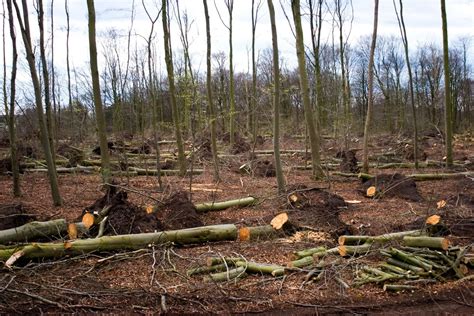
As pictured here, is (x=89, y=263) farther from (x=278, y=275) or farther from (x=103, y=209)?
(x=278, y=275)

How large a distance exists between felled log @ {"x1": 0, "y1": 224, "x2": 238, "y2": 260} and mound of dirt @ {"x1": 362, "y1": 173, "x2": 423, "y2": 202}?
5.62m

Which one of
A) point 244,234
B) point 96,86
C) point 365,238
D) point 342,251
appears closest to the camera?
point 342,251

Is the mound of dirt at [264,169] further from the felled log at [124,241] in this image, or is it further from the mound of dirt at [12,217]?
the mound of dirt at [12,217]

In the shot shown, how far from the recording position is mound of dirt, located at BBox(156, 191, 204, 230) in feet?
24.5

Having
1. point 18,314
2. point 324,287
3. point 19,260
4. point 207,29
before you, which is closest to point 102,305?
point 18,314

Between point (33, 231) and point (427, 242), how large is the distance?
6.00m

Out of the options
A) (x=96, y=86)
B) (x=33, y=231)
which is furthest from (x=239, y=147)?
(x=33, y=231)

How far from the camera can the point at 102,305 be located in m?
4.87

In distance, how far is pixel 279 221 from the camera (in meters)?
7.39

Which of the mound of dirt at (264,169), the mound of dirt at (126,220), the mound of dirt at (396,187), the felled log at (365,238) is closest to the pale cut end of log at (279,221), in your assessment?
the felled log at (365,238)

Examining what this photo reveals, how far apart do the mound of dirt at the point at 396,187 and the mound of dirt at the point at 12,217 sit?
8.16 meters

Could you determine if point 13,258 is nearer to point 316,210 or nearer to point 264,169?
point 316,210

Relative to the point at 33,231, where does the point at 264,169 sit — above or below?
above

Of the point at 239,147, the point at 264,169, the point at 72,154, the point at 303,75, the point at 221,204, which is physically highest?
the point at 303,75
